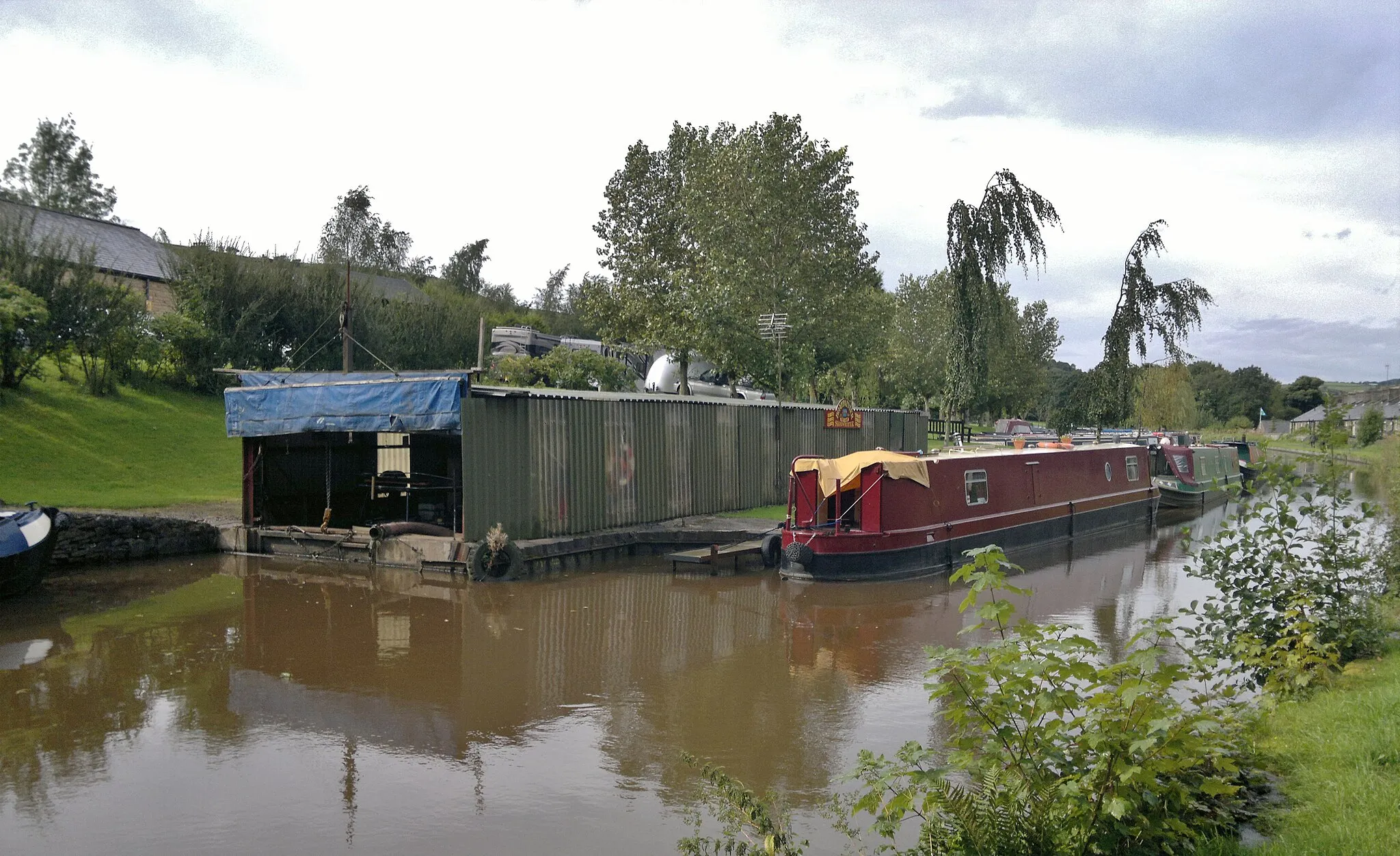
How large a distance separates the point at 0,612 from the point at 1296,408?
296ft

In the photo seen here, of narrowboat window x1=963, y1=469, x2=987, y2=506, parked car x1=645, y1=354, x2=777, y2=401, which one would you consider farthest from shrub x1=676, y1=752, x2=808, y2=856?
parked car x1=645, y1=354, x2=777, y2=401

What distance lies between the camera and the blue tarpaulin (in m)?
15.3

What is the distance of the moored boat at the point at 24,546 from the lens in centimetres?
1248

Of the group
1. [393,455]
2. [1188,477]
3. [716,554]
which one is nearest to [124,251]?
[393,455]

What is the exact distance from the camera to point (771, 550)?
650 inches

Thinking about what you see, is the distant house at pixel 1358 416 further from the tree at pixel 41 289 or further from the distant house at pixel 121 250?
the distant house at pixel 121 250

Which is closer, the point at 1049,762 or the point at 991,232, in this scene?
the point at 1049,762

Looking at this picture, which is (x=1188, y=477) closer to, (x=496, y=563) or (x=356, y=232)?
(x=496, y=563)

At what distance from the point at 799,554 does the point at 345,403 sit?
310 inches

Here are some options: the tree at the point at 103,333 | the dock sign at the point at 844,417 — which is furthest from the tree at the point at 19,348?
the dock sign at the point at 844,417

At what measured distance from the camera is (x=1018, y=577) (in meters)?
15.6

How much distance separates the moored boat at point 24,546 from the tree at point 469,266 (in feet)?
191

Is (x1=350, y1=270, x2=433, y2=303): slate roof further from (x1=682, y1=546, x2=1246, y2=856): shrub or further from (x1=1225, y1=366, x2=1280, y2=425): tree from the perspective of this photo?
(x1=1225, y1=366, x2=1280, y2=425): tree

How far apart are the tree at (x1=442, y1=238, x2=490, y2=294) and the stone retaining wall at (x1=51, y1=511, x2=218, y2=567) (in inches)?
Answer: 2152
